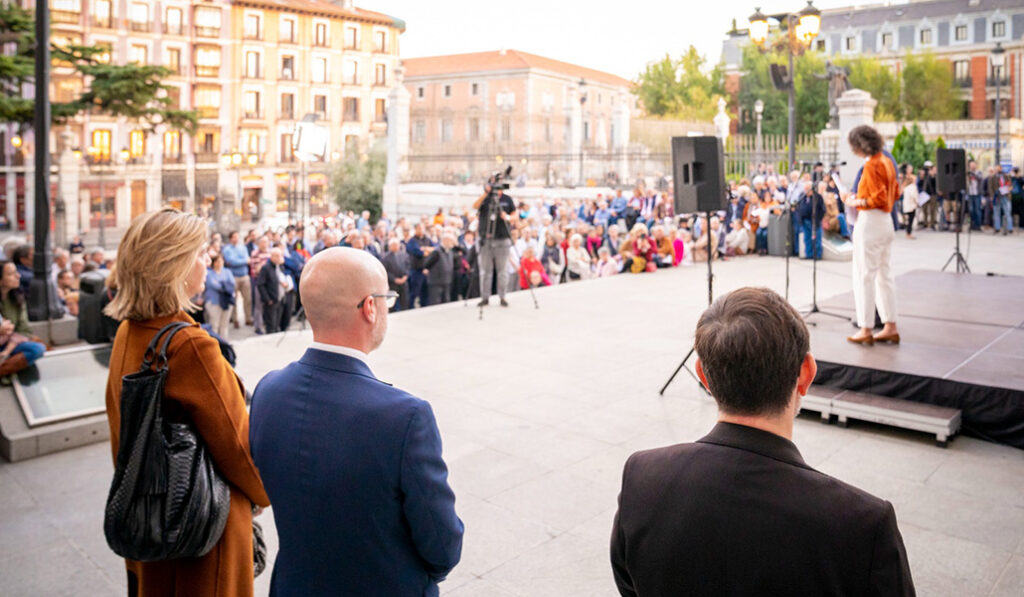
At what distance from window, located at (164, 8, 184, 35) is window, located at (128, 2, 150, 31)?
107cm

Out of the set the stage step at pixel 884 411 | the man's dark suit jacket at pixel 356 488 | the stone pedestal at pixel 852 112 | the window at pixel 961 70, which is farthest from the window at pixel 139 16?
the man's dark suit jacket at pixel 356 488

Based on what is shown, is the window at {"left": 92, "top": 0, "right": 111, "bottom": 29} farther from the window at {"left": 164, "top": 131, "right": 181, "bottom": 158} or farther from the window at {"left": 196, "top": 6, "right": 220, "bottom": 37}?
the window at {"left": 164, "top": 131, "right": 181, "bottom": 158}

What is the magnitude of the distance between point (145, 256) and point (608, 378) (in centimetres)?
544

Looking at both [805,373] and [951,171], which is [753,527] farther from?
[951,171]

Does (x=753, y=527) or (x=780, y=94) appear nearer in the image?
(x=753, y=527)

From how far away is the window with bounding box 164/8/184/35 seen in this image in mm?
50750

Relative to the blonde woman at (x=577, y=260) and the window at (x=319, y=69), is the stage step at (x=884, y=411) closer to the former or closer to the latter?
the blonde woman at (x=577, y=260)

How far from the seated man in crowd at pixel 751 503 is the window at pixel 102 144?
49154 millimetres

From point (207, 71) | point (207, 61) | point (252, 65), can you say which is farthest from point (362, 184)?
point (252, 65)

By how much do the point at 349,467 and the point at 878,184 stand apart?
5.69 meters

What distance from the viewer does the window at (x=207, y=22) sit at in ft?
172

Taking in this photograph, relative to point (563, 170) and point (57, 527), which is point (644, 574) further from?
point (563, 170)

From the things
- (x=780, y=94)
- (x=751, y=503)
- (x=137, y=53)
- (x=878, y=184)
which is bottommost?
(x=751, y=503)

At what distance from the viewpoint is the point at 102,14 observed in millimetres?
48375
